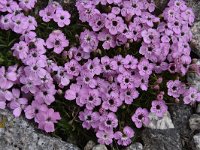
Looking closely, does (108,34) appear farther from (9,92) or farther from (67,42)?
(9,92)

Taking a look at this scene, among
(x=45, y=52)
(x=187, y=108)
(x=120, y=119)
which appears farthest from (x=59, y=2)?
(x=187, y=108)

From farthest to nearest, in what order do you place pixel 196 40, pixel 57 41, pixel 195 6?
1. pixel 195 6
2. pixel 196 40
3. pixel 57 41

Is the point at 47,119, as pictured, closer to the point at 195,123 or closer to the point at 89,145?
the point at 89,145

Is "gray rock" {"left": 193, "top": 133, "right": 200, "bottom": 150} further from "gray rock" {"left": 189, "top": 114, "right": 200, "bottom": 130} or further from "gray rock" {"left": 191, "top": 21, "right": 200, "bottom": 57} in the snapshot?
"gray rock" {"left": 191, "top": 21, "right": 200, "bottom": 57}

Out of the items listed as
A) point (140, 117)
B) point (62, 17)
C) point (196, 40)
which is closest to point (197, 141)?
point (140, 117)

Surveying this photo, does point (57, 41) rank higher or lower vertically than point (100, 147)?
higher

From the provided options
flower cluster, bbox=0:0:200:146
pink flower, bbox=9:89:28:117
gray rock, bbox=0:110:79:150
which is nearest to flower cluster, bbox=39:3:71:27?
flower cluster, bbox=0:0:200:146

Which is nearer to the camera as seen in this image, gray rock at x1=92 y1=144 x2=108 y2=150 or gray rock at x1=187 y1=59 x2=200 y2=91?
gray rock at x1=92 y1=144 x2=108 y2=150
